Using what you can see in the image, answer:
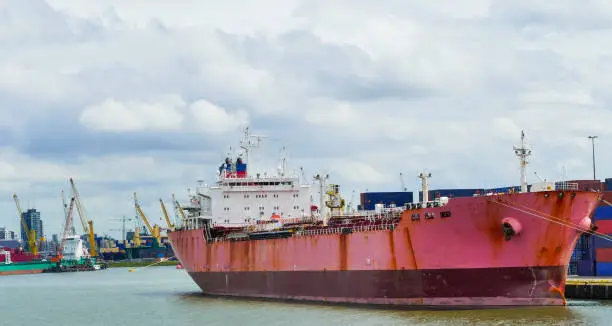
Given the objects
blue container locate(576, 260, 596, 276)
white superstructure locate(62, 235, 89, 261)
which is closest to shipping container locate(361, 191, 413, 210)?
blue container locate(576, 260, 596, 276)

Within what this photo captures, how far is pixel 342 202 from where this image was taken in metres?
49.5

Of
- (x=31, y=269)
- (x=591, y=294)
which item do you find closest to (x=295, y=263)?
(x=591, y=294)

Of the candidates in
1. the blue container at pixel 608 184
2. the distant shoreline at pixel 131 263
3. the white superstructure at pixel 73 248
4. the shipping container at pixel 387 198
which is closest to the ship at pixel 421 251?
the blue container at pixel 608 184

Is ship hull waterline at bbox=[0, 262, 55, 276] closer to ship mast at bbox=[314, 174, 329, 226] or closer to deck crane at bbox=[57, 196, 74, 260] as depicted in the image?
deck crane at bbox=[57, 196, 74, 260]

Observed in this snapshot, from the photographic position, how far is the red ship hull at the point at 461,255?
36125mm

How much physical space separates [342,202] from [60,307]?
1772 centimetres

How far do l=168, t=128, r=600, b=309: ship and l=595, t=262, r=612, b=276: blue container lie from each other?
11.1 metres

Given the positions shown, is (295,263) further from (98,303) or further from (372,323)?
(98,303)

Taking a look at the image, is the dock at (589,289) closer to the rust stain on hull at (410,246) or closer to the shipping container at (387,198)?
the rust stain on hull at (410,246)

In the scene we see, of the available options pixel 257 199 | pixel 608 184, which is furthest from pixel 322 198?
pixel 608 184

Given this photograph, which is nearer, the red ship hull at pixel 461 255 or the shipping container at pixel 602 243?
the red ship hull at pixel 461 255

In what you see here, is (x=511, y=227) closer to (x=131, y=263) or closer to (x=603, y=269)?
(x=603, y=269)

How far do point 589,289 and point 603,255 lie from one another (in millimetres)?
8385

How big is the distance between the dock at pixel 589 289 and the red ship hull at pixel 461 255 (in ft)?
26.0
